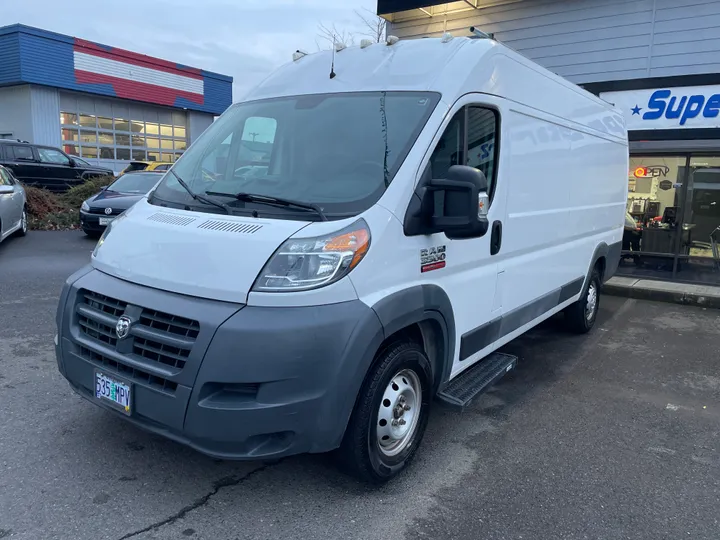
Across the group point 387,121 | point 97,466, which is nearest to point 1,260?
point 97,466

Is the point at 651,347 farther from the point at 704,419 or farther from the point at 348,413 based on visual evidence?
the point at 348,413

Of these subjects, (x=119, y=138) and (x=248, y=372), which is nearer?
(x=248, y=372)

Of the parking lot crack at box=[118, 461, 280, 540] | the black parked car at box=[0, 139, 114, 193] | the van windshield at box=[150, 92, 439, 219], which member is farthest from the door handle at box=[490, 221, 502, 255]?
the black parked car at box=[0, 139, 114, 193]

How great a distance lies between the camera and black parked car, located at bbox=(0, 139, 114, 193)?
15.6 metres

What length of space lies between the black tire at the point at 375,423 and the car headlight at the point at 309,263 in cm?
60

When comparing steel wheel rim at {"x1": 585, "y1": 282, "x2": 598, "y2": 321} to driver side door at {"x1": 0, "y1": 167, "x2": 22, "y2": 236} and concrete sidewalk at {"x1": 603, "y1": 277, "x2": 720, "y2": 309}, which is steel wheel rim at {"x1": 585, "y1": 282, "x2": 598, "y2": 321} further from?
driver side door at {"x1": 0, "y1": 167, "x2": 22, "y2": 236}

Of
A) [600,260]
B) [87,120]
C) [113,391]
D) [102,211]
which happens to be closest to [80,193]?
[102,211]

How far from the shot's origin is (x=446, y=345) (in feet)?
11.6

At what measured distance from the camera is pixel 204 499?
3.01m

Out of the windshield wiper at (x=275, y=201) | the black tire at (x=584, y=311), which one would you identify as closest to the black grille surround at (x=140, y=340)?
the windshield wiper at (x=275, y=201)

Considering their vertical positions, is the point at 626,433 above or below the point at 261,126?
below

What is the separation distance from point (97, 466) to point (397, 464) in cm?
174

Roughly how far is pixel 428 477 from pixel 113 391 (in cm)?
187

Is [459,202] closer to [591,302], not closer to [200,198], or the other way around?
[200,198]
